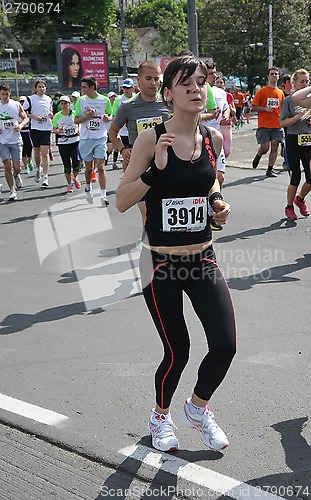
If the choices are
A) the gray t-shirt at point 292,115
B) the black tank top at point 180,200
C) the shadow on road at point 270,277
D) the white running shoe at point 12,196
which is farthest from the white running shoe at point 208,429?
the white running shoe at point 12,196

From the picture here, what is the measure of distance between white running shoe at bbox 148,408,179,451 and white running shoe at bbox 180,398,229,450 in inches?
4.4

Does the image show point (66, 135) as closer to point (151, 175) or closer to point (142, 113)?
point (142, 113)

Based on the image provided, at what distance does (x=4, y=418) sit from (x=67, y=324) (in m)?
1.79

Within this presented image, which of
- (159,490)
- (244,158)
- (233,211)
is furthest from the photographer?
(244,158)

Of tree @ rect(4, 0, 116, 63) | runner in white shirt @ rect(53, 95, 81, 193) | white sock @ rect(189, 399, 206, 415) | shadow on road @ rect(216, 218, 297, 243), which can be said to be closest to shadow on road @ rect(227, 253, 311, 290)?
shadow on road @ rect(216, 218, 297, 243)

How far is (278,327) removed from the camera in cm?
520

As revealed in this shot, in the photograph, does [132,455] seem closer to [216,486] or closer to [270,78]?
[216,486]

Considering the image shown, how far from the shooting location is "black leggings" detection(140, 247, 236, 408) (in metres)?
3.16

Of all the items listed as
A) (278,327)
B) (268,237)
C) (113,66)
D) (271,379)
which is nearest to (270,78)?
(268,237)

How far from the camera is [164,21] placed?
78.5 m

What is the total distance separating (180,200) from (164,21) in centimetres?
8024

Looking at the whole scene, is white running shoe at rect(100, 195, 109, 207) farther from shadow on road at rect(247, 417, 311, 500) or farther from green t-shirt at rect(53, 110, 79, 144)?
shadow on road at rect(247, 417, 311, 500)

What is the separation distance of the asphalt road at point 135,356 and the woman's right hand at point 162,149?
1474 mm

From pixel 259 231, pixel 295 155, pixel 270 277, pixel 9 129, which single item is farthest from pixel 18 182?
pixel 270 277
